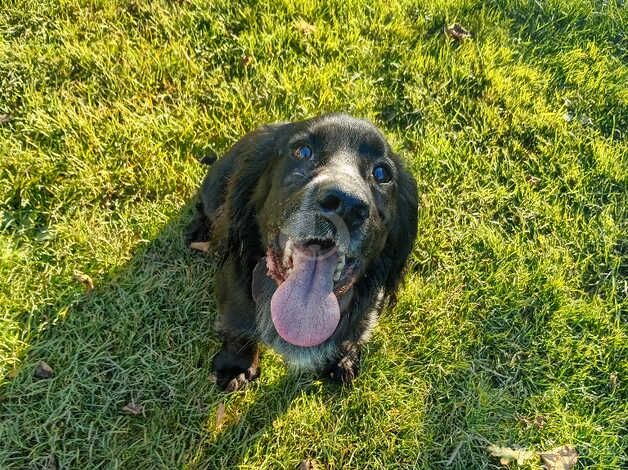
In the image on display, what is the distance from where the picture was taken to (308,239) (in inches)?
86.3

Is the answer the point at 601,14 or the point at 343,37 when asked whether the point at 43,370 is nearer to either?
the point at 343,37

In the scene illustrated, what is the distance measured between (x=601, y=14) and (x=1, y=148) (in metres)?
5.20

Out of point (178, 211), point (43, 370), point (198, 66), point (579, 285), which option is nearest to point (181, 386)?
point (43, 370)

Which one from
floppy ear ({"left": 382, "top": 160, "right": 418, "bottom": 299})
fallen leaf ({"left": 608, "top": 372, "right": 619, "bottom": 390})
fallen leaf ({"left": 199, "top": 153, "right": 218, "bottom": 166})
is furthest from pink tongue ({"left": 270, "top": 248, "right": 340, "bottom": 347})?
fallen leaf ({"left": 608, "top": 372, "right": 619, "bottom": 390})

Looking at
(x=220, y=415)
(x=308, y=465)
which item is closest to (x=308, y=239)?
(x=220, y=415)

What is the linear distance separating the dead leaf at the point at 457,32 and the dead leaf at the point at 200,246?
9.19 ft

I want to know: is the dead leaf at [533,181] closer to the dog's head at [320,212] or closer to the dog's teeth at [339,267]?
the dog's head at [320,212]

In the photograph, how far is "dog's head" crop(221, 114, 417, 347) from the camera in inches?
84.6

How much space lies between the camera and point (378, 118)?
14.0ft

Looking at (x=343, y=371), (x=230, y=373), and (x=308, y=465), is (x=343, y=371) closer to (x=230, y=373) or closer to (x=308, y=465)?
(x=308, y=465)

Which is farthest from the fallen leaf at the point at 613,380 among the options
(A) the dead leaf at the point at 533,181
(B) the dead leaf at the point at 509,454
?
(A) the dead leaf at the point at 533,181

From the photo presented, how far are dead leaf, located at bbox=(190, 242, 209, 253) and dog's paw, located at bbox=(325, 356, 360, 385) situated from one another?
3.58ft

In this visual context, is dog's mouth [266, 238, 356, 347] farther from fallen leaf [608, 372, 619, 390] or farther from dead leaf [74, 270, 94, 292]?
fallen leaf [608, 372, 619, 390]

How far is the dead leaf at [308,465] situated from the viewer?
10.0 feet
